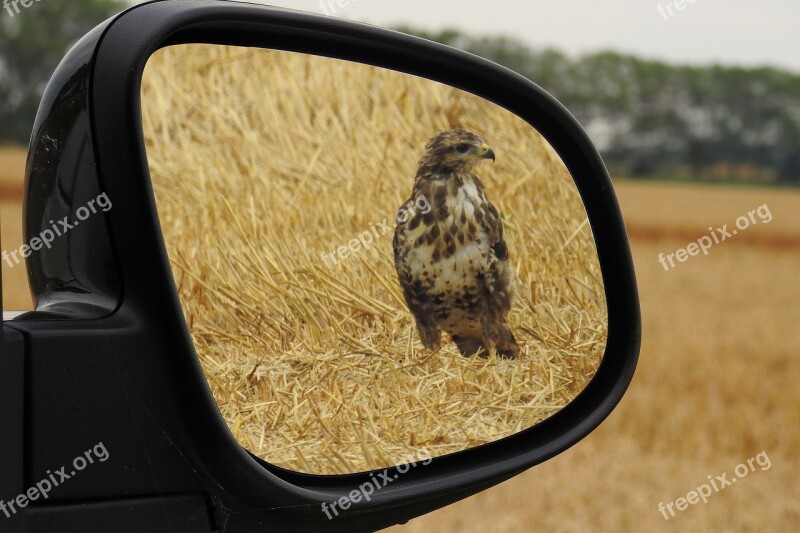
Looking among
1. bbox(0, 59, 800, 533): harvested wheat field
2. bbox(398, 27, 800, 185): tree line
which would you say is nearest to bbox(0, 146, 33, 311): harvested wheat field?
bbox(0, 59, 800, 533): harvested wheat field

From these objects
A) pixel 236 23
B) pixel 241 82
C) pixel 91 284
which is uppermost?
pixel 241 82

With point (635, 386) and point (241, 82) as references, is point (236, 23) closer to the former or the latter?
point (241, 82)

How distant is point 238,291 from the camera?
1.22m

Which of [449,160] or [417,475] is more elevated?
[449,160]

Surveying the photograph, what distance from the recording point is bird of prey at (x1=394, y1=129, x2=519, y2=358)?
1.16m

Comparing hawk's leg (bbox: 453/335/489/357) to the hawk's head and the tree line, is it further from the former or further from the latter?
the tree line

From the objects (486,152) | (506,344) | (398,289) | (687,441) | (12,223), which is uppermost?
(12,223)

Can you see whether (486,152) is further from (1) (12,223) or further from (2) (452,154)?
(1) (12,223)

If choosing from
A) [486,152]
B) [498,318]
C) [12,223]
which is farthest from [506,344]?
[12,223]

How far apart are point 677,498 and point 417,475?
5306 millimetres

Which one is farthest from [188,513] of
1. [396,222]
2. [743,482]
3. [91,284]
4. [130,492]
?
[743,482]

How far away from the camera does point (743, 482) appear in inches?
240

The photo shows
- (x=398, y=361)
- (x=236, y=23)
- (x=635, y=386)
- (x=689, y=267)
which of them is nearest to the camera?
(x=236, y=23)

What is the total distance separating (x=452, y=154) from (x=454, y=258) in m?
0.14
